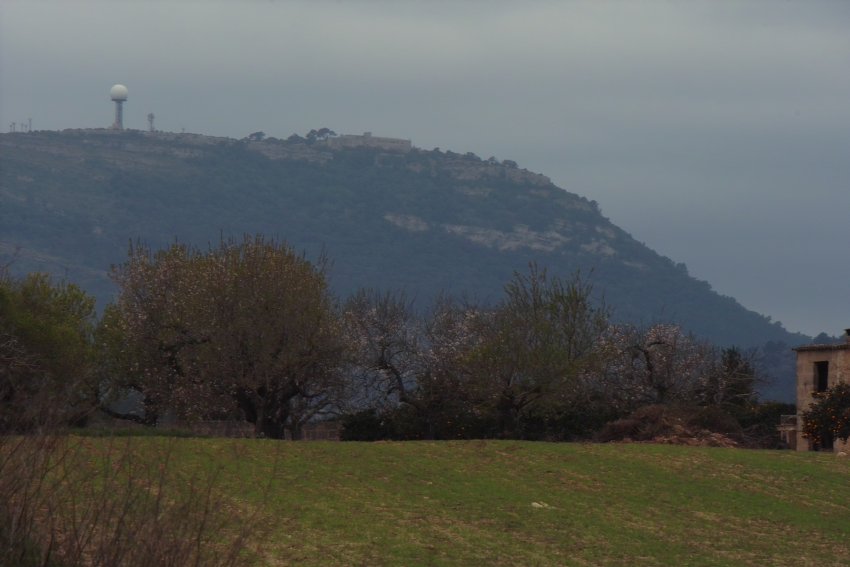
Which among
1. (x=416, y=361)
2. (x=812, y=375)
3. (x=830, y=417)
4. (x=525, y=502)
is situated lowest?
(x=830, y=417)

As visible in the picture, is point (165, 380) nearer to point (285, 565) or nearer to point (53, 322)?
point (53, 322)

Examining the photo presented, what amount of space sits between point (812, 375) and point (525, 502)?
1741 inches

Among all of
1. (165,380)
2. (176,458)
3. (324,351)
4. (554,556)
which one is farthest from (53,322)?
(554,556)

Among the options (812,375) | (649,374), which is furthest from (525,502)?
(812,375)

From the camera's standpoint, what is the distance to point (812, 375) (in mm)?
73312

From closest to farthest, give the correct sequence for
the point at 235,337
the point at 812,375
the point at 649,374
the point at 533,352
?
the point at 235,337 → the point at 533,352 → the point at 812,375 → the point at 649,374

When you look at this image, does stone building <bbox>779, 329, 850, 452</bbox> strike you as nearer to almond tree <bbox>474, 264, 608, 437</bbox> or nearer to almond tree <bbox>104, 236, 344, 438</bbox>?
almond tree <bbox>474, 264, 608, 437</bbox>

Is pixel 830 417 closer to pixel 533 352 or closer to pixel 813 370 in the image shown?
pixel 813 370

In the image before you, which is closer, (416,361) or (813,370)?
(813,370)

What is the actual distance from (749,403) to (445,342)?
68.8 ft

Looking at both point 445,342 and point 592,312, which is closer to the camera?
point 592,312

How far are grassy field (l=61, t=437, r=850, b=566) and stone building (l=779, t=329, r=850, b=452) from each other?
988 inches

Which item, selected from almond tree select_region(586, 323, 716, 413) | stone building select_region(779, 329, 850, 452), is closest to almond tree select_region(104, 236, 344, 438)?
almond tree select_region(586, 323, 716, 413)

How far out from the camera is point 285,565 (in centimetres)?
2392
